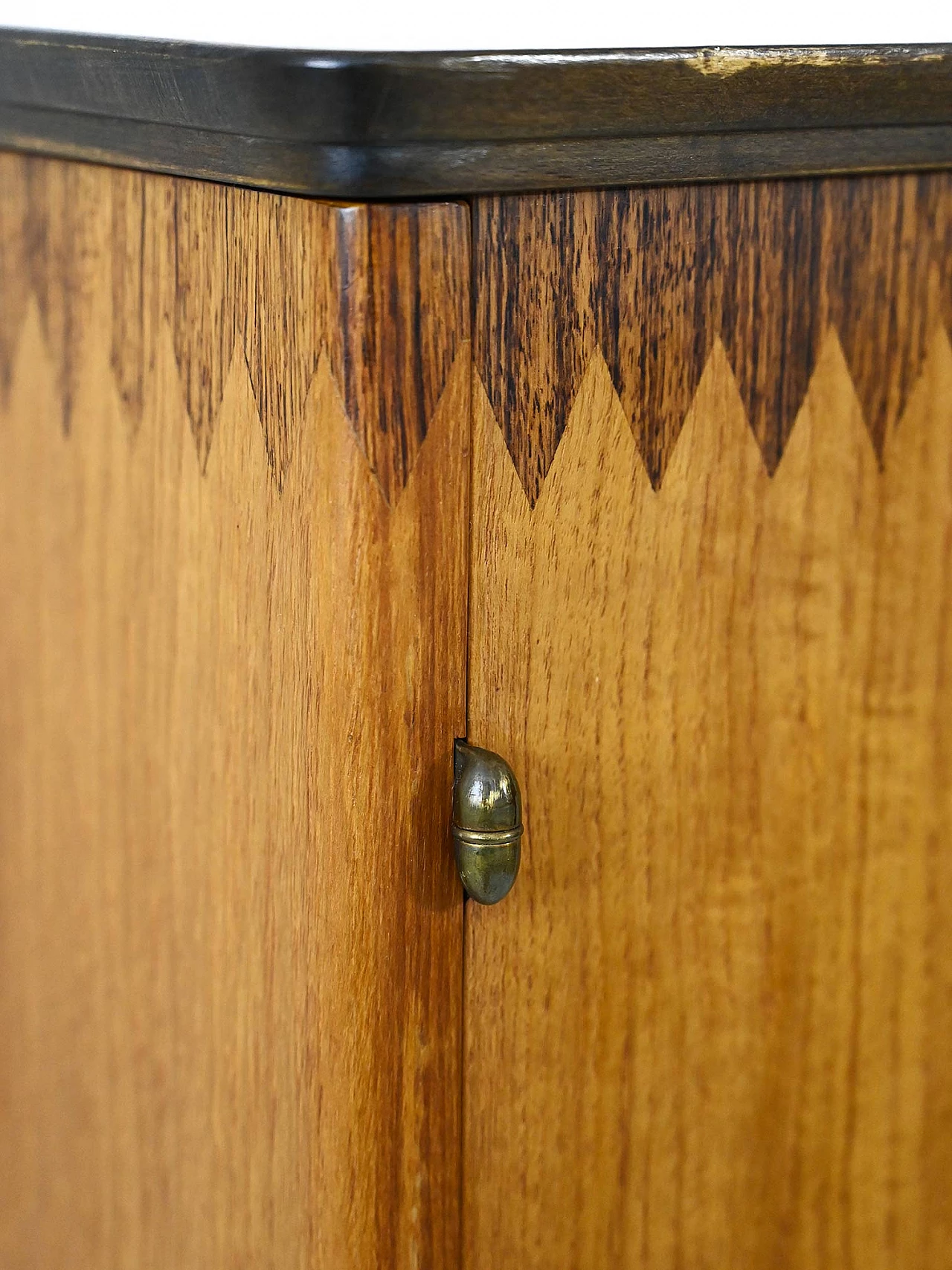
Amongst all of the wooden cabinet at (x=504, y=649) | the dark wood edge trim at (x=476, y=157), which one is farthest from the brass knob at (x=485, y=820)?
the dark wood edge trim at (x=476, y=157)

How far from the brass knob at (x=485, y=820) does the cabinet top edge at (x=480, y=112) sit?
0.18 m

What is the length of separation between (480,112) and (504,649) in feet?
0.54

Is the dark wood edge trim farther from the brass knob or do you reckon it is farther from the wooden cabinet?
the brass knob

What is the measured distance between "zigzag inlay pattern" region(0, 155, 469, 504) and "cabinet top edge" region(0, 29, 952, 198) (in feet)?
0.04

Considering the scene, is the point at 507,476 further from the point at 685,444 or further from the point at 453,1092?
the point at 453,1092

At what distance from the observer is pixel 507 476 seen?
44cm

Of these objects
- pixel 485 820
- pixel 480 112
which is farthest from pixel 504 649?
pixel 480 112

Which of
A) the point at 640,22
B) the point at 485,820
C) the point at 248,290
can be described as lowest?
the point at 485,820

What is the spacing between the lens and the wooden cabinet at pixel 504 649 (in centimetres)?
43

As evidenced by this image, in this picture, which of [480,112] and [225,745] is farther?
[225,745]

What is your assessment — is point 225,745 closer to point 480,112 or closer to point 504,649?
point 504,649

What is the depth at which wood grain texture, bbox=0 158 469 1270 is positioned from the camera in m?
0.43

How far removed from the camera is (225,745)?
49 centimetres

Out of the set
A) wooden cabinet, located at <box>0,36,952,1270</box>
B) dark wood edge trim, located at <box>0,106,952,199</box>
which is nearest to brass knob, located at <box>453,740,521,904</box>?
wooden cabinet, located at <box>0,36,952,1270</box>
